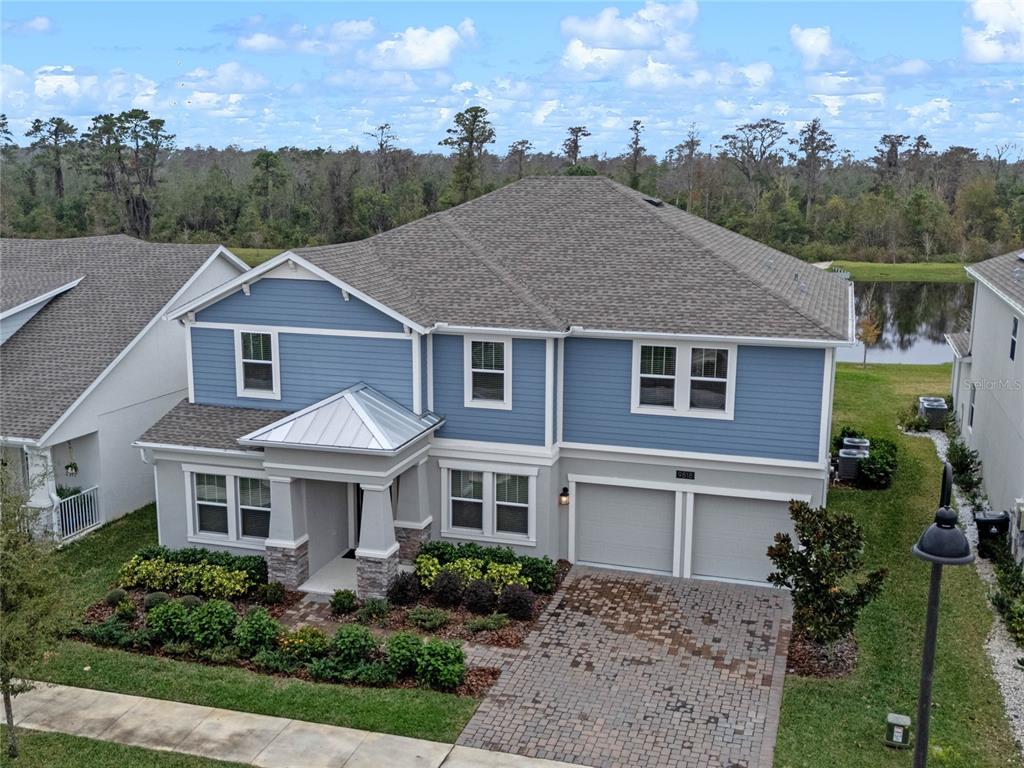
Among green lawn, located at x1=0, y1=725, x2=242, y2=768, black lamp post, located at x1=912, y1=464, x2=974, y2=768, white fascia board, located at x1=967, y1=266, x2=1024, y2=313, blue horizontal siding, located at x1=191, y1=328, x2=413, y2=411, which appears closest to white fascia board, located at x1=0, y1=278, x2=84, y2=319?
blue horizontal siding, located at x1=191, y1=328, x2=413, y2=411

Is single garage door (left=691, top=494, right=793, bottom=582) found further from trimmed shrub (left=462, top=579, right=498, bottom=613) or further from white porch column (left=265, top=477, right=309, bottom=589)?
white porch column (left=265, top=477, right=309, bottom=589)

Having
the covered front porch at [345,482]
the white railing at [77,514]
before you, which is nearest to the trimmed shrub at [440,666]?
the covered front porch at [345,482]

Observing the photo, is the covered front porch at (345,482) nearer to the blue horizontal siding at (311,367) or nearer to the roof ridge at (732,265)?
the blue horizontal siding at (311,367)

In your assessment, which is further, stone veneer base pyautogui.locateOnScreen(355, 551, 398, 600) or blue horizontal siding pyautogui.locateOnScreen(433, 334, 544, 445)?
blue horizontal siding pyautogui.locateOnScreen(433, 334, 544, 445)

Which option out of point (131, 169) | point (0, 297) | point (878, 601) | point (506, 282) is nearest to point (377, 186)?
point (131, 169)

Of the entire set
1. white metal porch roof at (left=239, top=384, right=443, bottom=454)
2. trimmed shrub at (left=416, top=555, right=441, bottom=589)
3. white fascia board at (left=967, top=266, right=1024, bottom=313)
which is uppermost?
white fascia board at (left=967, top=266, right=1024, bottom=313)

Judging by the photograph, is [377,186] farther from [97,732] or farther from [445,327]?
[97,732]

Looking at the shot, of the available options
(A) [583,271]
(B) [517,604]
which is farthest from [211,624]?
(A) [583,271]
